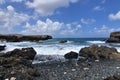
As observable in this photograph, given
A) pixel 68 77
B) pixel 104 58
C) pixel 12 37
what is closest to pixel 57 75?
pixel 68 77

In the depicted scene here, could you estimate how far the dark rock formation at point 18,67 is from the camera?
49.7 ft

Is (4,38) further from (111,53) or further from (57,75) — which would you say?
(57,75)

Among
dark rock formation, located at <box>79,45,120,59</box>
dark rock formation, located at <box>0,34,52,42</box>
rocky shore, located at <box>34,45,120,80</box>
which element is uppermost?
dark rock formation, located at <box>0,34,52,42</box>

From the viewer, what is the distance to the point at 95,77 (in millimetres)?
15844

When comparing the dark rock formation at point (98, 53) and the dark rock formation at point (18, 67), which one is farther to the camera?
the dark rock formation at point (98, 53)

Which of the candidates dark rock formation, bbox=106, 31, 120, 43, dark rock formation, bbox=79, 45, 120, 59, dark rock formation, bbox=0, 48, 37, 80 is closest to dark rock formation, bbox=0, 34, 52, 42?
dark rock formation, bbox=106, 31, 120, 43

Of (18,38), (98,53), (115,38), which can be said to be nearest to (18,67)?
(98,53)

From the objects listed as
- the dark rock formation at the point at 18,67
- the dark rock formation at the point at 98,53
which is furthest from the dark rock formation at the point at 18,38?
the dark rock formation at the point at 18,67

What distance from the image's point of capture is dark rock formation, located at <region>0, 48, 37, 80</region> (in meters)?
15.1

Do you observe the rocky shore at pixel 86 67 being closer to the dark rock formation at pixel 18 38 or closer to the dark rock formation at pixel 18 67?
the dark rock formation at pixel 18 67

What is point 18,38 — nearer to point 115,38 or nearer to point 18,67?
point 115,38

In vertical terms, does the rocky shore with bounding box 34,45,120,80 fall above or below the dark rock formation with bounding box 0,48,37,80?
below

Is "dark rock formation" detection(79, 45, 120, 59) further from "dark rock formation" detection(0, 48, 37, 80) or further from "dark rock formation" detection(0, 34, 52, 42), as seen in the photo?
"dark rock formation" detection(0, 34, 52, 42)

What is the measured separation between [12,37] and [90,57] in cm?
3541
